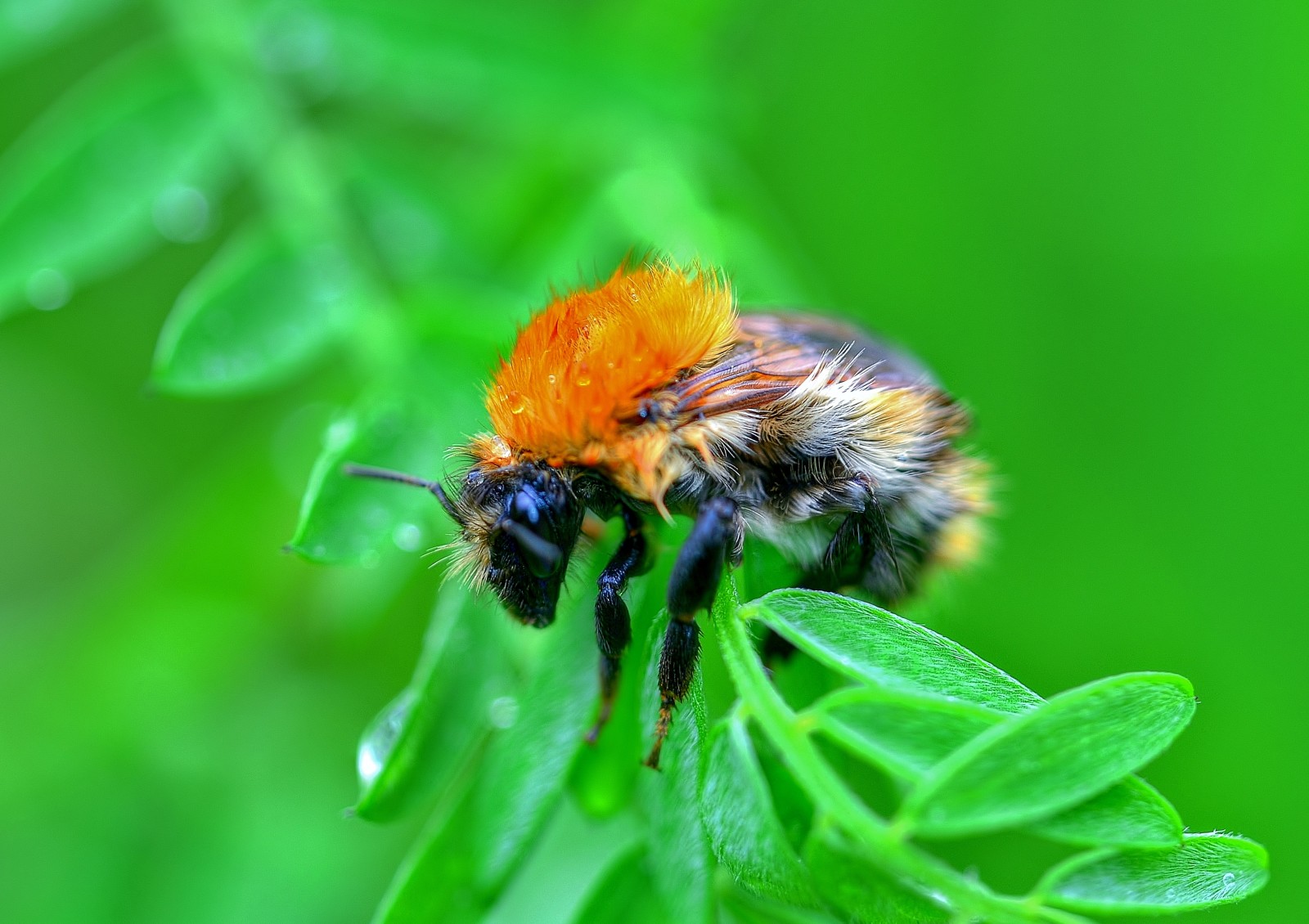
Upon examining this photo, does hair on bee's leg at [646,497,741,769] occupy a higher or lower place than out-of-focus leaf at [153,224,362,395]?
lower

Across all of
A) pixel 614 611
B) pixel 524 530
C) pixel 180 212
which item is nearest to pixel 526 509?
pixel 524 530

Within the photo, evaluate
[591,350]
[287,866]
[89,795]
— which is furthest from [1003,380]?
[89,795]

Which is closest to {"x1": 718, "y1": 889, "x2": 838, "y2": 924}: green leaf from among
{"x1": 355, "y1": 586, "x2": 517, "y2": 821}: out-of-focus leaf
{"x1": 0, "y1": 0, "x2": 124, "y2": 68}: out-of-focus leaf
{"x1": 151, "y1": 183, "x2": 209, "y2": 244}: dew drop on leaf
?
{"x1": 355, "y1": 586, "x2": 517, "y2": 821}: out-of-focus leaf

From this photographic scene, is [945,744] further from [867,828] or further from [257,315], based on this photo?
[257,315]

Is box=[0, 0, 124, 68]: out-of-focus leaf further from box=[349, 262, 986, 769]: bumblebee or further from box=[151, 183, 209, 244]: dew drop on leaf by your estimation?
box=[349, 262, 986, 769]: bumblebee

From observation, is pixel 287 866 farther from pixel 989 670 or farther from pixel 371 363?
pixel 989 670

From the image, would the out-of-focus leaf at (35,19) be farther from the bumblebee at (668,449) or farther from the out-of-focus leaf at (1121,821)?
the out-of-focus leaf at (1121,821)
